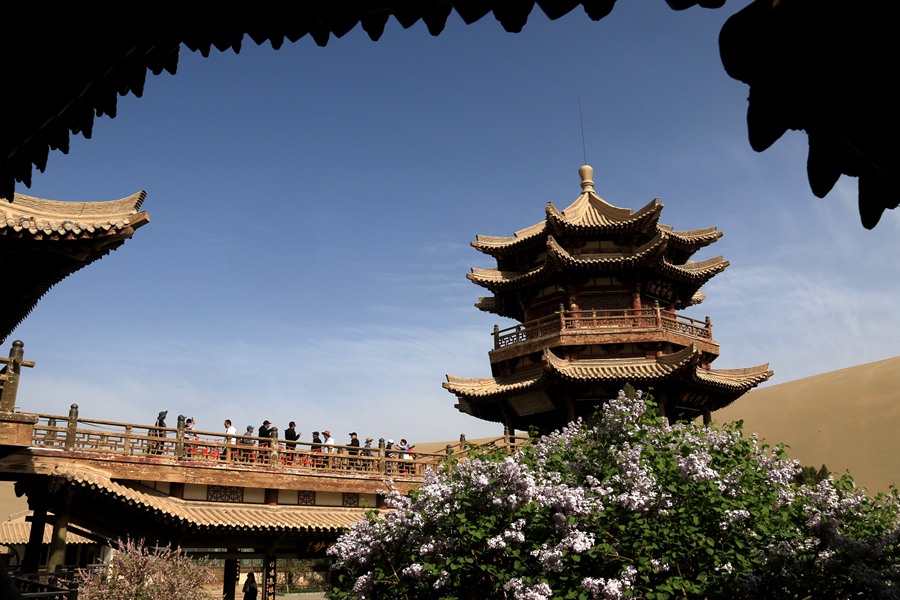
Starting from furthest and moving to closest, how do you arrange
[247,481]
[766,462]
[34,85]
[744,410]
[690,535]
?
[744,410], [247,481], [766,462], [690,535], [34,85]

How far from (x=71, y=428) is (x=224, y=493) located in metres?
3.85

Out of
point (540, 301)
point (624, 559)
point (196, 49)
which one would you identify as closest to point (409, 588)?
point (624, 559)

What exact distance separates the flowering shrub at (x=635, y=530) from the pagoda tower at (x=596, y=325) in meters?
10.9

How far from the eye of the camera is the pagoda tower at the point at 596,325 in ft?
66.5

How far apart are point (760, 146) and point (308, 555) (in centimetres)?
1779

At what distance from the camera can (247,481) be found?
16781mm

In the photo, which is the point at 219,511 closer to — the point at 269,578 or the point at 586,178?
the point at 269,578

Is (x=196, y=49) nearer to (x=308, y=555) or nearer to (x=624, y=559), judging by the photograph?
(x=624, y=559)

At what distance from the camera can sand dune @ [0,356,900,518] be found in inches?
2109

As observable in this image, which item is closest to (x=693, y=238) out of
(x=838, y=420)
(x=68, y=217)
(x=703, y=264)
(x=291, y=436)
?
(x=703, y=264)

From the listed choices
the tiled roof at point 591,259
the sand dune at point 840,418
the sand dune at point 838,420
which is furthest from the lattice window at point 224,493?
the sand dune at point 840,418

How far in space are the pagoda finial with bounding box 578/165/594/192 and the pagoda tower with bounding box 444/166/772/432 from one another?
1.62 metres

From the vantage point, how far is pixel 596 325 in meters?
20.9

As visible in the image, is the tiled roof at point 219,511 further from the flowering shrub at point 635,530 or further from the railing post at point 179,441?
the flowering shrub at point 635,530
